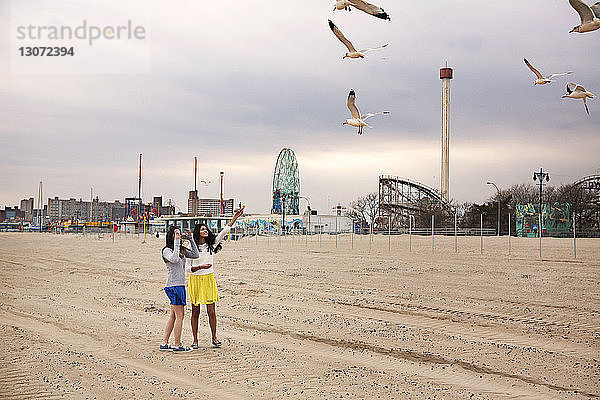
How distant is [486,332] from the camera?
10.2 m

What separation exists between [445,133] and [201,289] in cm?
6872

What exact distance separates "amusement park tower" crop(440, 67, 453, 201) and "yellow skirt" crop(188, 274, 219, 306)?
6431 centimetres

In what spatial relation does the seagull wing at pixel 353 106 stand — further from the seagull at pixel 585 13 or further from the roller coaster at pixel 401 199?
the roller coaster at pixel 401 199

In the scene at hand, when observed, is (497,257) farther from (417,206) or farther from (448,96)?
(448,96)

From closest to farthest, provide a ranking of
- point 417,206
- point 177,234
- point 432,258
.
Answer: point 177,234, point 432,258, point 417,206

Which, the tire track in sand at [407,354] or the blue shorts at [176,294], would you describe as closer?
the tire track in sand at [407,354]

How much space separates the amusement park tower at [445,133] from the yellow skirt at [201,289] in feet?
211

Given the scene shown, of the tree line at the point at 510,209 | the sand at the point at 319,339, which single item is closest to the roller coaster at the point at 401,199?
the tree line at the point at 510,209

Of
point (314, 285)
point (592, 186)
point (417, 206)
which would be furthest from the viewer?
point (417, 206)

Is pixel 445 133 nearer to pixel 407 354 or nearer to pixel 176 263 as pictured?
pixel 407 354

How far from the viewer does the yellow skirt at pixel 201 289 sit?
8.02 metres

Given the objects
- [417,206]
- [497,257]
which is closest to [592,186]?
[417,206]

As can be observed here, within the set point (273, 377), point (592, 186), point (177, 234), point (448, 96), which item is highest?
point (448, 96)

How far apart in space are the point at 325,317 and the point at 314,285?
540cm
